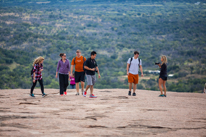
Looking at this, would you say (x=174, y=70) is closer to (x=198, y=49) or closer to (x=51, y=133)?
(x=198, y=49)

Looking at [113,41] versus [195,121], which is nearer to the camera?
[195,121]

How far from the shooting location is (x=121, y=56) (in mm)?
41812

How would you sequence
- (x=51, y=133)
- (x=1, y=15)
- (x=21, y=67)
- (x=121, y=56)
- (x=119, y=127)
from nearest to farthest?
(x=51, y=133), (x=119, y=127), (x=21, y=67), (x=121, y=56), (x=1, y=15)

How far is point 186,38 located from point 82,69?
4305 cm

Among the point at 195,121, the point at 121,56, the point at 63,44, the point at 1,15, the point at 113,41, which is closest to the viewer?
the point at 195,121

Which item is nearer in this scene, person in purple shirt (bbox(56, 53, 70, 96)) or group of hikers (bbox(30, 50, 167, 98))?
group of hikers (bbox(30, 50, 167, 98))

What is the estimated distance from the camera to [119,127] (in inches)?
231

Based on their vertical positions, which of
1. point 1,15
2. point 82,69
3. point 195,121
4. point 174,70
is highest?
point 1,15

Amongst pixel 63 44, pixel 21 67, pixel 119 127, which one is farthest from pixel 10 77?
pixel 119 127

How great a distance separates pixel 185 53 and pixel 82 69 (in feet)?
113

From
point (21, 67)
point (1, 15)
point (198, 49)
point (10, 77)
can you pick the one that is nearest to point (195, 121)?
point (10, 77)

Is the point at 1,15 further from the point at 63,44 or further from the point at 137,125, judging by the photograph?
the point at 137,125

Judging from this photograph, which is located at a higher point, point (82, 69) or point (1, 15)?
point (1, 15)

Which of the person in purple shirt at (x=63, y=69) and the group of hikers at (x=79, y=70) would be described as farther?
the person in purple shirt at (x=63, y=69)
